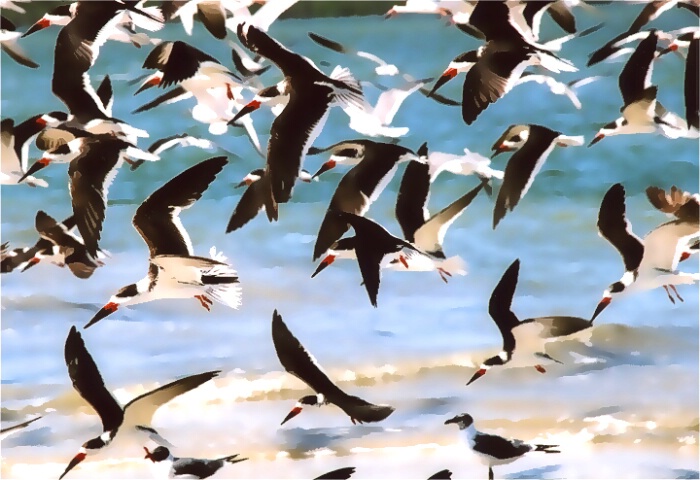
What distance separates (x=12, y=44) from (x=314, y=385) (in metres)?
0.69

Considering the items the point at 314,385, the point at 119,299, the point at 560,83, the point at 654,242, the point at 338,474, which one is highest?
the point at 560,83

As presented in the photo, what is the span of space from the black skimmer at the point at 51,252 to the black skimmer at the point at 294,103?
298 mm

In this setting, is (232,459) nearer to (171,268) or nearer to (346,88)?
(171,268)

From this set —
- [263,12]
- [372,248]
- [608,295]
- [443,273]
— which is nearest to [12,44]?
[263,12]

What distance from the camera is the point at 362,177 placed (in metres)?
0.89

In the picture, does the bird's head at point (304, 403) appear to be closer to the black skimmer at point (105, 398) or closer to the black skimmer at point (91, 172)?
the black skimmer at point (105, 398)

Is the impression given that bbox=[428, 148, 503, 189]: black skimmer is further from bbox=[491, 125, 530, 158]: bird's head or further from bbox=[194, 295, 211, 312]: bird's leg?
bbox=[194, 295, 211, 312]: bird's leg

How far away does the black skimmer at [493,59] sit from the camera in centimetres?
88

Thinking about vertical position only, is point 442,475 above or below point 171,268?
below

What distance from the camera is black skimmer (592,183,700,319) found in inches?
34.5

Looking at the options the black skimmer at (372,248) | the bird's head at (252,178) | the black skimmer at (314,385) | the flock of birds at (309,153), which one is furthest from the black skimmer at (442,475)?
the bird's head at (252,178)

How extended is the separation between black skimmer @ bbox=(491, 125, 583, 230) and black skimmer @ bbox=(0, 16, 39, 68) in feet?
2.36

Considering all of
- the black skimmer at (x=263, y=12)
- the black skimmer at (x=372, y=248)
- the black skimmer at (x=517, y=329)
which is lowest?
the black skimmer at (x=517, y=329)

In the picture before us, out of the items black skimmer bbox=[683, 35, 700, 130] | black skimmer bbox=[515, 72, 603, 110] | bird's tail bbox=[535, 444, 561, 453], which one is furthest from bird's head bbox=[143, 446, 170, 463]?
black skimmer bbox=[683, 35, 700, 130]
